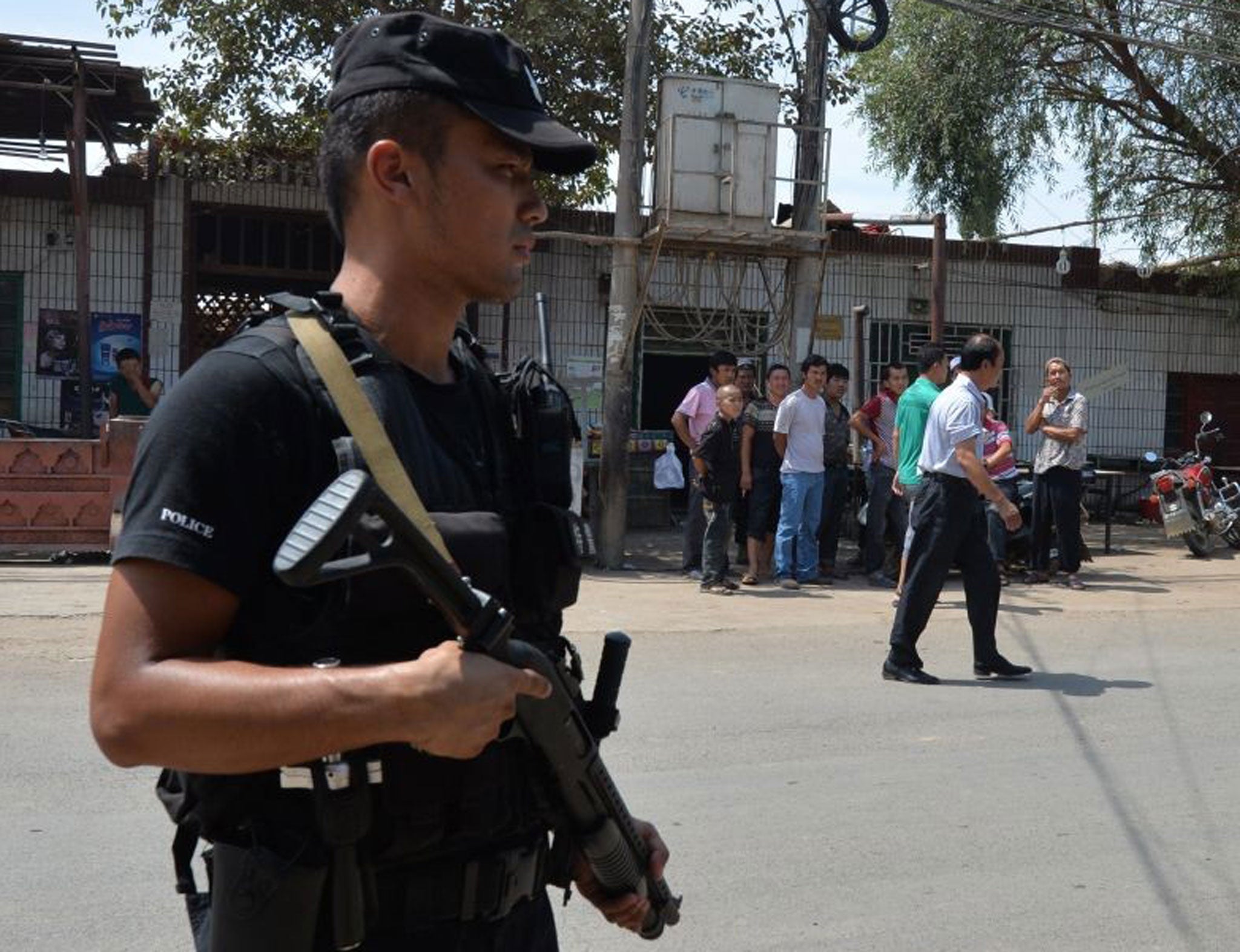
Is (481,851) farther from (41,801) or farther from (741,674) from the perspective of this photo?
(741,674)

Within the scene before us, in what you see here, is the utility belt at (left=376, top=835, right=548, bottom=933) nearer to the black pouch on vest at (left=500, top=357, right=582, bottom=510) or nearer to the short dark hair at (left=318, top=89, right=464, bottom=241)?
the black pouch on vest at (left=500, top=357, right=582, bottom=510)

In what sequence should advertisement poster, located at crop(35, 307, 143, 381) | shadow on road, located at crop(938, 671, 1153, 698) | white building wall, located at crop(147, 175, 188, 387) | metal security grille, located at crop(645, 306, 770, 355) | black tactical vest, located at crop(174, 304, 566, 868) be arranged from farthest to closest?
metal security grille, located at crop(645, 306, 770, 355)
white building wall, located at crop(147, 175, 188, 387)
advertisement poster, located at crop(35, 307, 143, 381)
shadow on road, located at crop(938, 671, 1153, 698)
black tactical vest, located at crop(174, 304, 566, 868)

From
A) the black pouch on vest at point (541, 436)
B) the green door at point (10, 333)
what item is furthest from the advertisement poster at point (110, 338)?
the black pouch on vest at point (541, 436)

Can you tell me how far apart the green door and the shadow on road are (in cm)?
967

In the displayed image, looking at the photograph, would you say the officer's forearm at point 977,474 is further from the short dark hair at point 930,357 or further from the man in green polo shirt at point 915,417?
the short dark hair at point 930,357

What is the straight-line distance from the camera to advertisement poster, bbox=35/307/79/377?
45.5ft

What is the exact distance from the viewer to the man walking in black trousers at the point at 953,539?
7.79 metres

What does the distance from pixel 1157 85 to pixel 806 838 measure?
13.4m

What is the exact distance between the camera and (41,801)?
527cm

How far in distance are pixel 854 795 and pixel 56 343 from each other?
417 inches

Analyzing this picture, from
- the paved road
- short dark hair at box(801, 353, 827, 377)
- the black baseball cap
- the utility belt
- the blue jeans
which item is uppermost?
the black baseball cap

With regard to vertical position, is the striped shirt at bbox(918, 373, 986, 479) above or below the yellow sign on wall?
below

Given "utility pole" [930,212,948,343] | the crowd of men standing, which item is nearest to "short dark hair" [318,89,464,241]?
the crowd of men standing

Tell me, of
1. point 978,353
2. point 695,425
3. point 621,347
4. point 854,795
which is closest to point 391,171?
point 854,795
